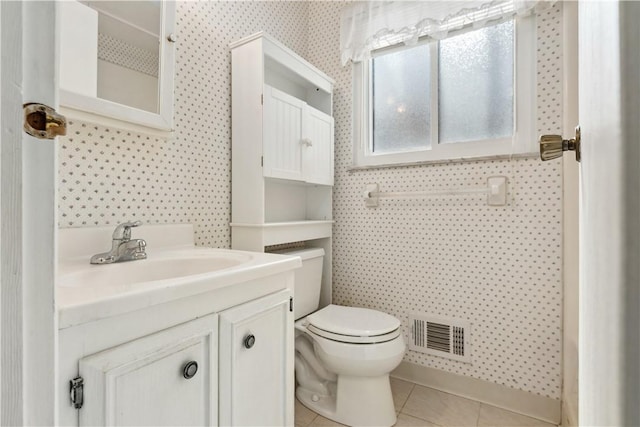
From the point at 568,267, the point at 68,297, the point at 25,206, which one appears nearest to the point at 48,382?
the point at 25,206

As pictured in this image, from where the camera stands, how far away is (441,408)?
59.1 inches

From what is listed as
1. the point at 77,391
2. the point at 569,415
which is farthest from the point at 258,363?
the point at 569,415

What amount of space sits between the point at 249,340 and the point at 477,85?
1627 millimetres

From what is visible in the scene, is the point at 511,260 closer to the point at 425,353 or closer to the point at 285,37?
the point at 425,353

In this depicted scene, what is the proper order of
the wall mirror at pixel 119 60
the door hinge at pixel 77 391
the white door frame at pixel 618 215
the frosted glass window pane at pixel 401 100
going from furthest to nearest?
the frosted glass window pane at pixel 401 100, the wall mirror at pixel 119 60, the door hinge at pixel 77 391, the white door frame at pixel 618 215

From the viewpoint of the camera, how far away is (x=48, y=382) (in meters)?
0.28

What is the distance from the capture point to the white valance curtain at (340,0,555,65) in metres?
1.50

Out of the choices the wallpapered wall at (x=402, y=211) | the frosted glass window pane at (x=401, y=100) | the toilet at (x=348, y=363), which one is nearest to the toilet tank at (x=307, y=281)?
the toilet at (x=348, y=363)

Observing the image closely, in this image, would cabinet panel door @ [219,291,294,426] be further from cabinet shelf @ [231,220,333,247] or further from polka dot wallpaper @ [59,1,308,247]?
polka dot wallpaper @ [59,1,308,247]

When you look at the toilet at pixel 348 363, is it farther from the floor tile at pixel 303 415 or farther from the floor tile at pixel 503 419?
the floor tile at pixel 503 419

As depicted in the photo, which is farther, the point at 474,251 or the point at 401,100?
the point at 401,100

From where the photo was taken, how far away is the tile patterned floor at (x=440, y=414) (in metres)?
1.40

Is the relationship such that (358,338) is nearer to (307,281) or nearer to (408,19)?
(307,281)

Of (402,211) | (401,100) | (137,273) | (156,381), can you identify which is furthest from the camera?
(401,100)
